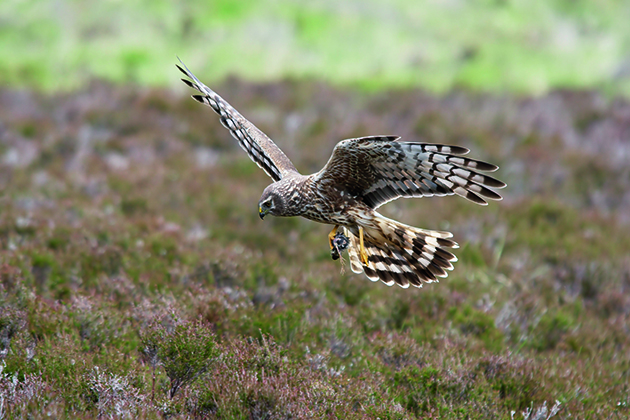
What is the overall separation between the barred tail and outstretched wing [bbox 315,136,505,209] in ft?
1.21

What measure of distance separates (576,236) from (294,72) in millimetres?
9614

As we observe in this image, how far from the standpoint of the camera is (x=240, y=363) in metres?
4.14

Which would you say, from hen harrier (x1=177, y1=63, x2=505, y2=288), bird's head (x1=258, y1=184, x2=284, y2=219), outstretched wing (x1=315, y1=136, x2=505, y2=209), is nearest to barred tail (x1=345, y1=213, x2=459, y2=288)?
hen harrier (x1=177, y1=63, x2=505, y2=288)

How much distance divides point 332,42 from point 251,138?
37.3ft

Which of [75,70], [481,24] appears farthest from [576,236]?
[75,70]

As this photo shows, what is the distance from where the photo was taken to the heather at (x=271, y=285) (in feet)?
13.1

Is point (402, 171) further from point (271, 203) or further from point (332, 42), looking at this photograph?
point (332, 42)

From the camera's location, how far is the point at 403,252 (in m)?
5.59

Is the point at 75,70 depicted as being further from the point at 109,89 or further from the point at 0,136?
the point at 0,136

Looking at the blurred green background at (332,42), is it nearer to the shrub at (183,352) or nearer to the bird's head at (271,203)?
the bird's head at (271,203)

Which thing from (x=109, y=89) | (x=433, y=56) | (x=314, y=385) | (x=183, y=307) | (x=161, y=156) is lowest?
(x=314, y=385)

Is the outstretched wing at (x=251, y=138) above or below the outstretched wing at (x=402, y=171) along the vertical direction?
above

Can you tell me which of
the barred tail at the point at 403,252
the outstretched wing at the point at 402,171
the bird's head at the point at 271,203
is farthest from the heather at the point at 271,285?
the outstretched wing at the point at 402,171

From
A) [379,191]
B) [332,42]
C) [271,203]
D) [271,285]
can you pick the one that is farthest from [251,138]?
[332,42]
